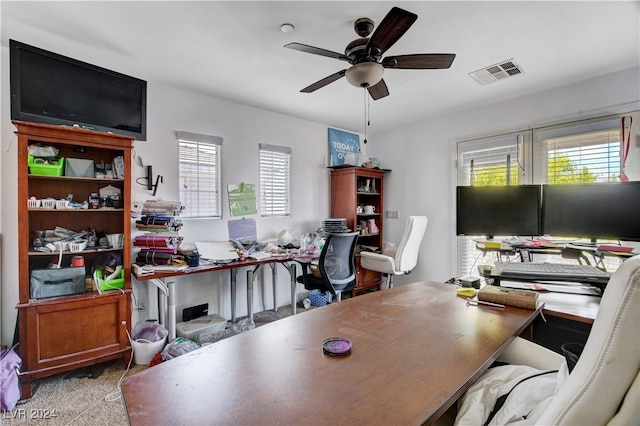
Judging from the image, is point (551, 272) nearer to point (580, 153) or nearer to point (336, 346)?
point (336, 346)

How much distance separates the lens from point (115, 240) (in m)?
2.51

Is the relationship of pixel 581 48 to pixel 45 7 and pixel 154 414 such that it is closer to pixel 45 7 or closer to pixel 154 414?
pixel 154 414

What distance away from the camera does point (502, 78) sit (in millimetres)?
2916

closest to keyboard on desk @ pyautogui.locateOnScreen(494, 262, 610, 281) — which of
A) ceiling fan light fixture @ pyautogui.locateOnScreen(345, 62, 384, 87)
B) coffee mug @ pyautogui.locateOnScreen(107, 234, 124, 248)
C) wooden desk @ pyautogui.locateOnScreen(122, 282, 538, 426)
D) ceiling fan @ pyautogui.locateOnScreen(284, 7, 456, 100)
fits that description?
wooden desk @ pyautogui.locateOnScreen(122, 282, 538, 426)

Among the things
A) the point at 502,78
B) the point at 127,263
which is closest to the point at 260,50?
the point at 127,263

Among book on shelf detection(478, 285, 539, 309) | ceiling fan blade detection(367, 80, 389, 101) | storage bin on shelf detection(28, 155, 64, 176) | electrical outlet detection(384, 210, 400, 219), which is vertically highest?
ceiling fan blade detection(367, 80, 389, 101)

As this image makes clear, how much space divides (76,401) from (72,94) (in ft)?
7.41

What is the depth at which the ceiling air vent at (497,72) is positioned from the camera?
265 centimetres

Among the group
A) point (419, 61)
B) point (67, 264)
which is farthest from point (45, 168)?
point (419, 61)

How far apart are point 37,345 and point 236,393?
2.20 m

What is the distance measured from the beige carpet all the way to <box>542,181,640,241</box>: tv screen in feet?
9.71

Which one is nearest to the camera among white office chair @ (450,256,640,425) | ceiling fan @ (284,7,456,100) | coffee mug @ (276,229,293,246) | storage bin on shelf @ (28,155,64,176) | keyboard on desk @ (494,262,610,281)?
white office chair @ (450,256,640,425)

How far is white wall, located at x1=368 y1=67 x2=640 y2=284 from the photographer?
2.80 meters

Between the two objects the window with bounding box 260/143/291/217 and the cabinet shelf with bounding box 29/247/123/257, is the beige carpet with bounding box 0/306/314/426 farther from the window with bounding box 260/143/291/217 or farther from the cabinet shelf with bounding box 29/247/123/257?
the window with bounding box 260/143/291/217
